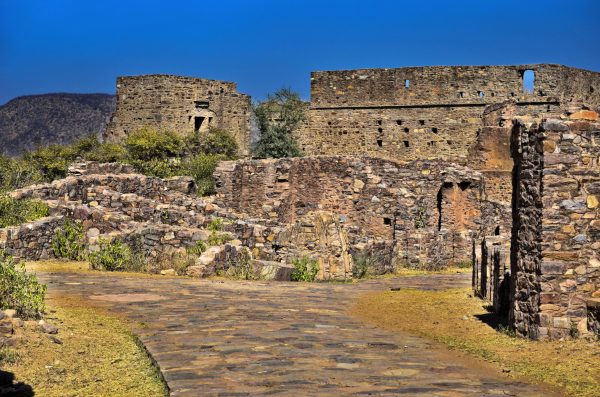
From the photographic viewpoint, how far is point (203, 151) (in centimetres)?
4256

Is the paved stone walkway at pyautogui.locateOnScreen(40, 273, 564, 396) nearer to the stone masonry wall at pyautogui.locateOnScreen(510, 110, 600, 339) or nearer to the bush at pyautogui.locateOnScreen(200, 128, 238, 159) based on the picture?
the stone masonry wall at pyautogui.locateOnScreen(510, 110, 600, 339)

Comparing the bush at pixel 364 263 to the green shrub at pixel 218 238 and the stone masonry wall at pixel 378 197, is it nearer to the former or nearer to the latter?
the stone masonry wall at pixel 378 197

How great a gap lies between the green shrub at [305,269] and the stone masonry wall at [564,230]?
798 cm

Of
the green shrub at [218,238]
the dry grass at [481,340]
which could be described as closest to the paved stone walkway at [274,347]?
the dry grass at [481,340]

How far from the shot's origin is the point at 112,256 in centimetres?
1820

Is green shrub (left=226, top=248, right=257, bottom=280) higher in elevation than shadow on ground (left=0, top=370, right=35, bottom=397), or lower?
higher

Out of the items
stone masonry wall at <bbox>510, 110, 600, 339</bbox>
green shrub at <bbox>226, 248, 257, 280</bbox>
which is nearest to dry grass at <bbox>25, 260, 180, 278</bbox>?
green shrub at <bbox>226, 248, 257, 280</bbox>

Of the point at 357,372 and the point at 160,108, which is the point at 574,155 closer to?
the point at 357,372

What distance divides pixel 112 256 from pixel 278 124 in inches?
→ 954

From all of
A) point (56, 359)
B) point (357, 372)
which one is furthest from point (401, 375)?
point (56, 359)

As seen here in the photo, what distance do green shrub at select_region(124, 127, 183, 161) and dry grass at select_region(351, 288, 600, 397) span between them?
25.9 m

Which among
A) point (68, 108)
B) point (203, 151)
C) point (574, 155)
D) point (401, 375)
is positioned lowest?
point (401, 375)

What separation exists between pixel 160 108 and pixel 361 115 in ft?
33.9

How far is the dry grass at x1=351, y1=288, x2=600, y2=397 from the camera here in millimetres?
9156
